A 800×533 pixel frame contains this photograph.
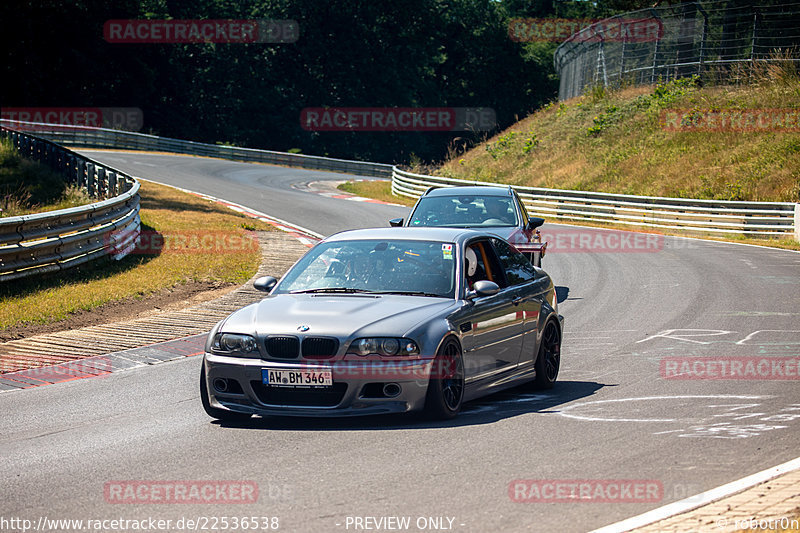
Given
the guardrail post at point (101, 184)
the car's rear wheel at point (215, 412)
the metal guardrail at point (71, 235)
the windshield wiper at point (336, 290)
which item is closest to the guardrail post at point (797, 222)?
the metal guardrail at point (71, 235)

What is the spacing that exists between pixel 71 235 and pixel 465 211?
6476 millimetres

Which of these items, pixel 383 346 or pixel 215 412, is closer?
pixel 383 346

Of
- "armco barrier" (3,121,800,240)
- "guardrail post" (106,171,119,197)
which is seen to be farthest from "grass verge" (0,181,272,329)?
"armco barrier" (3,121,800,240)

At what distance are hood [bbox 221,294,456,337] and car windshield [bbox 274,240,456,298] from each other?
20cm

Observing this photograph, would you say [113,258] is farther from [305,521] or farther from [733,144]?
[733,144]

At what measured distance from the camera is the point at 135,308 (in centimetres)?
1440

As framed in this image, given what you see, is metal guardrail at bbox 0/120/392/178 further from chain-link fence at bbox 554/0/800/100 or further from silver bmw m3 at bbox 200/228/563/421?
silver bmw m3 at bbox 200/228/563/421

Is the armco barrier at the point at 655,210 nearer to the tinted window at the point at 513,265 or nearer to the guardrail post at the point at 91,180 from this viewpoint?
the guardrail post at the point at 91,180

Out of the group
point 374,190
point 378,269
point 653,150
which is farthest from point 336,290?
point 374,190

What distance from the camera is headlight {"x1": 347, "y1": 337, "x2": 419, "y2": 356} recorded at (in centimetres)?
735

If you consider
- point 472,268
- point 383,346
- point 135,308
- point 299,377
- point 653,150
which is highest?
point 653,150

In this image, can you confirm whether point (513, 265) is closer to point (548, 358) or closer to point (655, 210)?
point (548, 358)

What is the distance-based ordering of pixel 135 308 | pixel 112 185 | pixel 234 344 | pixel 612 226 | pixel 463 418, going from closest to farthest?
pixel 234 344, pixel 463 418, pixel 135 308, pixel 112 185, pixel 612 226

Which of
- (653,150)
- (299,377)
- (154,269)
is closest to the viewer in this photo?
(299,377)
